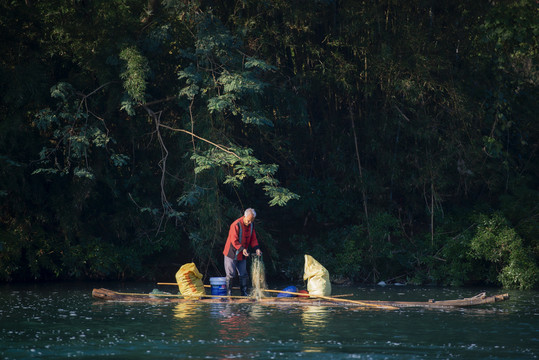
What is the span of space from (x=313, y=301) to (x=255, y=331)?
331 cm

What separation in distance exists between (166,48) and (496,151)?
331 inches

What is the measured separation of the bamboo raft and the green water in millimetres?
163

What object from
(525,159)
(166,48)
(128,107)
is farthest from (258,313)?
(525,159)

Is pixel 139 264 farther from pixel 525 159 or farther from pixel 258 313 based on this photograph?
pixel 525 159

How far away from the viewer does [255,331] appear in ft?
37.2

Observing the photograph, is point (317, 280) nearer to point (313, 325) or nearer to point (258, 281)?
point (258, 281)

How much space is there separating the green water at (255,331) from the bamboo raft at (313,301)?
0.16 m

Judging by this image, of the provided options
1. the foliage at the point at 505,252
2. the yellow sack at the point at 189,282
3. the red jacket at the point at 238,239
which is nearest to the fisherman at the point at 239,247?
the red jacket at the point at 238,239

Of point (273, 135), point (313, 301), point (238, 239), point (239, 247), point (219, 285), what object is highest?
point (273, 135)

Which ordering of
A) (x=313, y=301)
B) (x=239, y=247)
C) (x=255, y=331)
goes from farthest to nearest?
(x=239, y=247) < (x=313, y=301) < (x=255, y=331)

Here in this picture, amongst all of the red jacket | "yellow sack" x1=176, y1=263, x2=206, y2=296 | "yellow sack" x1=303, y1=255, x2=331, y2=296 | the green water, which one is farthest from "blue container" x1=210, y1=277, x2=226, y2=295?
"yellow sack" x1=303, y1=255, x2=331, y2=296

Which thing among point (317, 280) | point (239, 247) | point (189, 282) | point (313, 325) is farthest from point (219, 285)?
point (313, 325)

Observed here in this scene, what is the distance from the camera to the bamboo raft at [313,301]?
45.8ft

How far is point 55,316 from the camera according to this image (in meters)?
13.1
